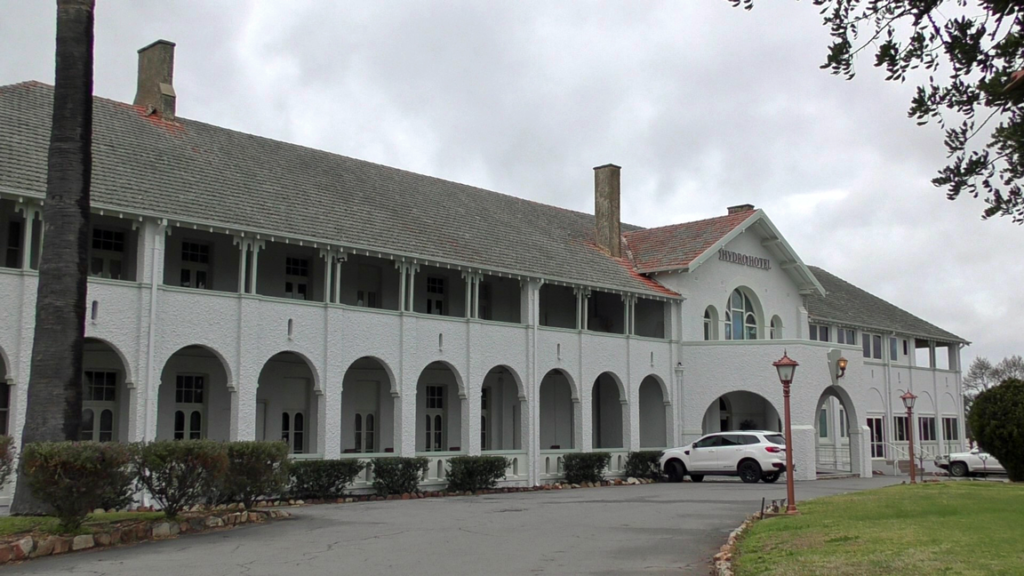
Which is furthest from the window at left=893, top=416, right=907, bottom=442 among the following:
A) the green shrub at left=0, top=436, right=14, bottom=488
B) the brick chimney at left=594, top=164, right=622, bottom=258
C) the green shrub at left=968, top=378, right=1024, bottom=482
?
the green shrub at left=0, top=436, right=14, bottom=488

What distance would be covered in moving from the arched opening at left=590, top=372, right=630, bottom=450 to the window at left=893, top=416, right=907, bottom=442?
1632cm

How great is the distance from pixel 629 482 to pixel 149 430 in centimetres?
1626

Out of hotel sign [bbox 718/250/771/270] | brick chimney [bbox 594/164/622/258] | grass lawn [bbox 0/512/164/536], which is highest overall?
brick chimney [bbox 594/164/622/258]

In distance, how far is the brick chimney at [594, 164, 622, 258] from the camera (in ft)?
125

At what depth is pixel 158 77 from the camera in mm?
28547

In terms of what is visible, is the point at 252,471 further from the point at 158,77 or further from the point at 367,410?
the point at 158,77

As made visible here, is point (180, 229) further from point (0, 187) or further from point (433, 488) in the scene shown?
point (433, 488)

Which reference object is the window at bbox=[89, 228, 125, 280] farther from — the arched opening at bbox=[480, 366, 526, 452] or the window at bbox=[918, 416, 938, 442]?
the window at bbox=[918, 416, 938, 442]

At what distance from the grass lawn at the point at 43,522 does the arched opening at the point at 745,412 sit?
26.4 metres

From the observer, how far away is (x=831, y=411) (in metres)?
44.4

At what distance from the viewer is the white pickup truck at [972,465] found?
34875mm

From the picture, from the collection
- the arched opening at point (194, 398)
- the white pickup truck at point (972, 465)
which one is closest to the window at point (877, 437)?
the white pickup truck at point (972, 465)

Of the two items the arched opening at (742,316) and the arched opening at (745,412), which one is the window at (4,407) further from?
the arched opening at (745,412)

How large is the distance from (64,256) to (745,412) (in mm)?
28729
